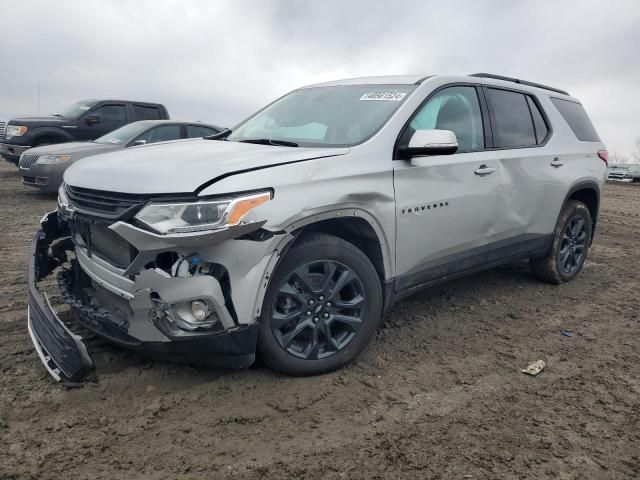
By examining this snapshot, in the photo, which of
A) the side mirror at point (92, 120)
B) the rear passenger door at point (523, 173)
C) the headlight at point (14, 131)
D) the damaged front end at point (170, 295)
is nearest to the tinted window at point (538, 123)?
the rear passenger door at point (523, 173)

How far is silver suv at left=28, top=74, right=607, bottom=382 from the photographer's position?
2.42 metres

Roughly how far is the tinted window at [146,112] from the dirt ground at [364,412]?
8542mm

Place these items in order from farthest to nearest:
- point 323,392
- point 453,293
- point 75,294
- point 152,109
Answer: point 152,109 → point 453,293 → point 75,294 → point 323,392

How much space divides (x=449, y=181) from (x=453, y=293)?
4.76ft

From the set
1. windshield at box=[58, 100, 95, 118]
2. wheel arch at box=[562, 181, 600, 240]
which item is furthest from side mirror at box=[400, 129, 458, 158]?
windshield at box=[58, 100, 95, 118]

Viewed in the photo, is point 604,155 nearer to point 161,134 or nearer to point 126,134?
point 161,134

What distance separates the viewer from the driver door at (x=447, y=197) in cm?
316

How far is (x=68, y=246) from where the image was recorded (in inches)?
130

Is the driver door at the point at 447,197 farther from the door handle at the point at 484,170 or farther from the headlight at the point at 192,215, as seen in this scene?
the headlight at the point at 192,215

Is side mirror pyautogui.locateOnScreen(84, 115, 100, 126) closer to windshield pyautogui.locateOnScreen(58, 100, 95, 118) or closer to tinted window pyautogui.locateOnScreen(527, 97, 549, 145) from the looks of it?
windshield pyautogui.locateOnScreen(58, 100, 95, 118)

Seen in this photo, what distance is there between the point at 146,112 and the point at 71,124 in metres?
1.60

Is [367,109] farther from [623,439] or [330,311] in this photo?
[623,439]

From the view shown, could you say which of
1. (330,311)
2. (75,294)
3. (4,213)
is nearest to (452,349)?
(330,311)

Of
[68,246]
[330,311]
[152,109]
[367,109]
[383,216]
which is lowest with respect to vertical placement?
[330,311]
